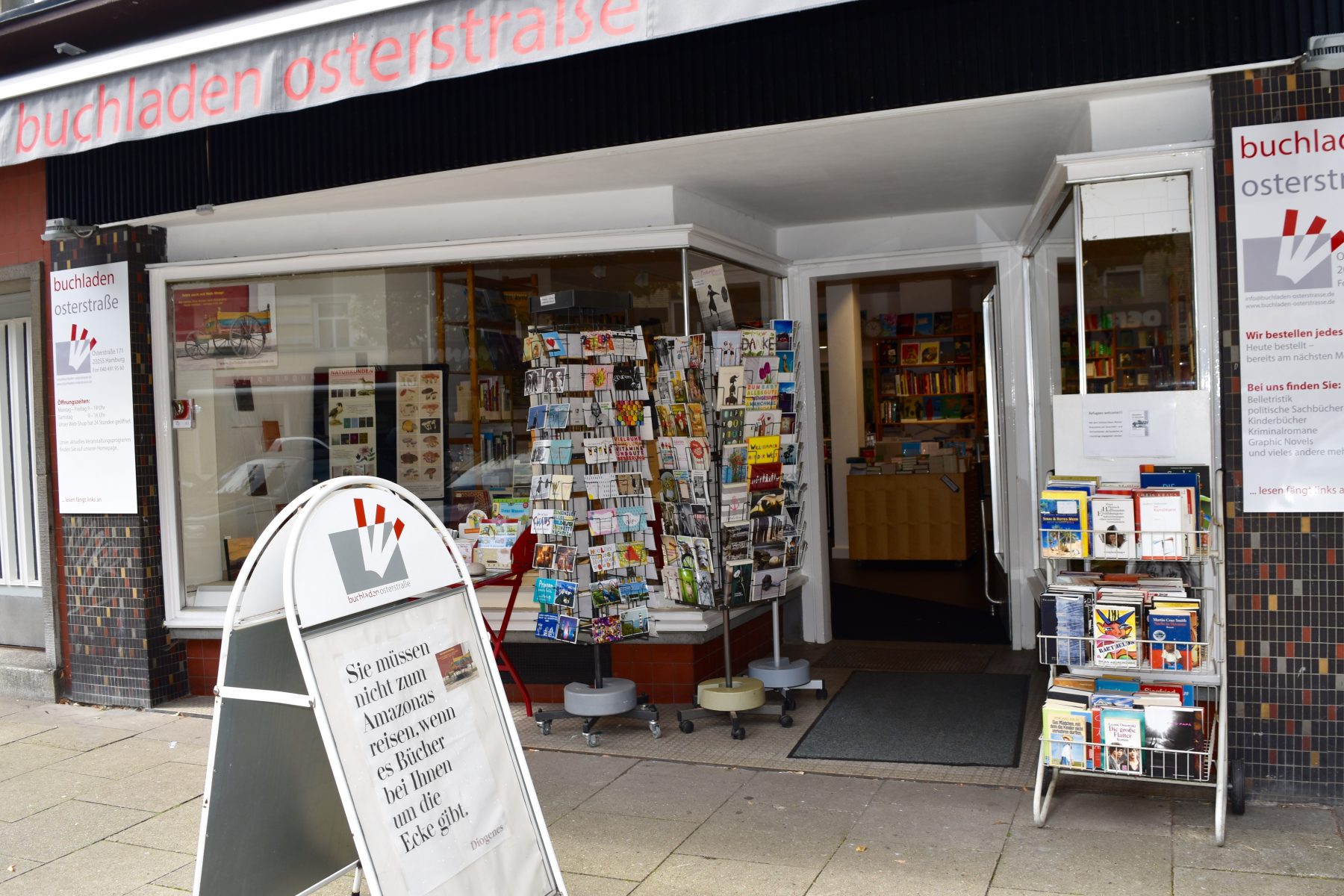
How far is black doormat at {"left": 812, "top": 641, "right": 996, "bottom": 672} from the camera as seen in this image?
661 cm

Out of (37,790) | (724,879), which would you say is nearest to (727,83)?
(724,879)

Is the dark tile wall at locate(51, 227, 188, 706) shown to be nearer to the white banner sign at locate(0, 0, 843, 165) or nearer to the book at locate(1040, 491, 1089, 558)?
the white banner sign at locate(0, 0, 843, 165)

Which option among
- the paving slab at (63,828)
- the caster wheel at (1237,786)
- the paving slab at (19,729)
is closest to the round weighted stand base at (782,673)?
the caster wheel at (1237,786)

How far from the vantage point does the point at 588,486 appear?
5363mm

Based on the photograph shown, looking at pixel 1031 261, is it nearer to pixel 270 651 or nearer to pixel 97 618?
pixel 270 651

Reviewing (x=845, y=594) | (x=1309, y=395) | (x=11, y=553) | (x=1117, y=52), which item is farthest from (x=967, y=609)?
(x=11, y=553)

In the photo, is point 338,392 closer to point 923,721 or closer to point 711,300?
point 711,300

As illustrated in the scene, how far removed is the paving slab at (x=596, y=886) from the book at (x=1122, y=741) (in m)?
Answer: 1.79

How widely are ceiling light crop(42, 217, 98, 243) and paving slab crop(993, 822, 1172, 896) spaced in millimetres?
5889

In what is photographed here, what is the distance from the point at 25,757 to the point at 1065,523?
518cm

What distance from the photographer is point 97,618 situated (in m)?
6.54

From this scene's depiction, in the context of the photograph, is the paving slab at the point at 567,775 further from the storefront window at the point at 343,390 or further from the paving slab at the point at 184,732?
the paving slab at the point at 184,732

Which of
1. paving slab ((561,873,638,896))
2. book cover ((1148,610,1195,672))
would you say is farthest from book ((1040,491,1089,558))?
paving slab ((561,873,638,896))

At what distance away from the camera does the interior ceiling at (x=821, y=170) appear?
4.69 meters
